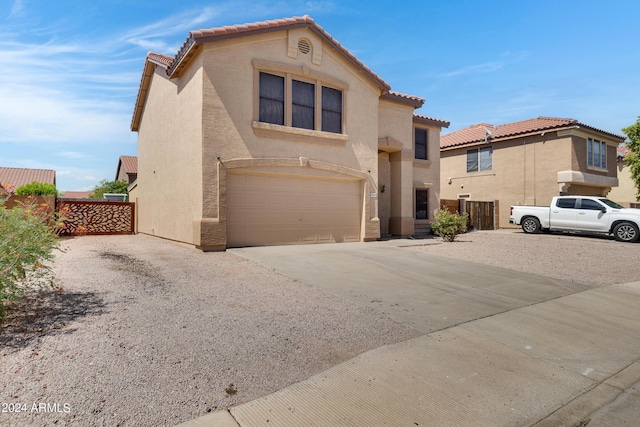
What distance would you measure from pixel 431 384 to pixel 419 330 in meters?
1.37

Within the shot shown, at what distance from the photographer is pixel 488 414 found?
3070 mm

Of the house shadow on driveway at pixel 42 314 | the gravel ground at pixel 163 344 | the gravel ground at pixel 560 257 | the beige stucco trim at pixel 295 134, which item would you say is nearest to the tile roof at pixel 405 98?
the beige stucco trim at pixel 295 134

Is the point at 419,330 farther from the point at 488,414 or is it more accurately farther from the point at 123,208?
the point at 123,208

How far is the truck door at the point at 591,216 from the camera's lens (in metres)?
15.9

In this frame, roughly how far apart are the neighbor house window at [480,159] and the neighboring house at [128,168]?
29.5 meters

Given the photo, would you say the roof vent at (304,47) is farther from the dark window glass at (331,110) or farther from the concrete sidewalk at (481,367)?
the concrete sidewalk at (481,367)

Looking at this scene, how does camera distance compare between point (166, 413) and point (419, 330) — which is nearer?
point (166, 413)

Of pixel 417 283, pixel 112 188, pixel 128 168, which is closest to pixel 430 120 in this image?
pixel 417 283

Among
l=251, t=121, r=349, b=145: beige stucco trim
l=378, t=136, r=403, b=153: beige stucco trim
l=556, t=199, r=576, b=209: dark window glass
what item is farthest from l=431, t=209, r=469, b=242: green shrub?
l=556, t=199, r=576, b=209: dark window glass

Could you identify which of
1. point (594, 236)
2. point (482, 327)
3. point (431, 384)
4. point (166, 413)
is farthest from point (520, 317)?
point (594, 236)

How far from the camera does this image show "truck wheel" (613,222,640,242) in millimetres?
14898

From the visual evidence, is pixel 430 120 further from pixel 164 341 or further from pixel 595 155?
pixel 164 341

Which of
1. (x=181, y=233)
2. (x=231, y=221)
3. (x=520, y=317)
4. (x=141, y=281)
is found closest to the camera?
(x=520, y=317)

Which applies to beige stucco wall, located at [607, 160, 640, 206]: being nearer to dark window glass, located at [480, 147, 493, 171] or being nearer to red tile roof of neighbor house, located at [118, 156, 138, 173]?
dark window glass, located at [480, 147, 493, 171]
